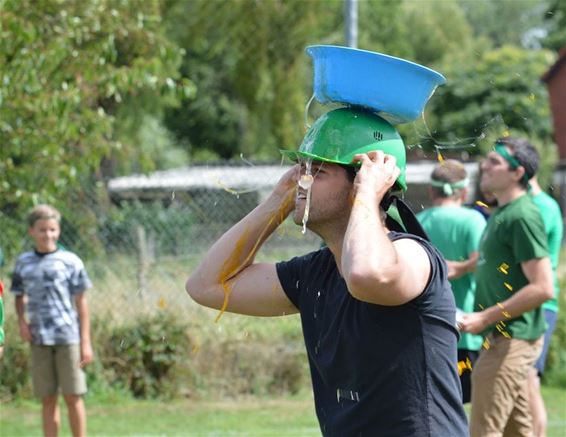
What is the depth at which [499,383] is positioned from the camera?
6.00 metres

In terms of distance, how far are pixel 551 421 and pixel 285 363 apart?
2.62 meters

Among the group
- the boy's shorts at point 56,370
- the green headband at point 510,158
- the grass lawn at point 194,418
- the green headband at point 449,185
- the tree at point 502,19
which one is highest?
the tree at point 502,19

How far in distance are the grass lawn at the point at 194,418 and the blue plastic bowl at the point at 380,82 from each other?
5.59 meters

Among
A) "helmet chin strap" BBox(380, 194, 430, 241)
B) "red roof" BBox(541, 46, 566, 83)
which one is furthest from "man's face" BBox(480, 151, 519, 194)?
"red roof" BBox(541, 46, 566, 83)

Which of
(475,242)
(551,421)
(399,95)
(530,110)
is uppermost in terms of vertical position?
(530,110)

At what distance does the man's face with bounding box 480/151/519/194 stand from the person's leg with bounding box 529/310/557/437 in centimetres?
101

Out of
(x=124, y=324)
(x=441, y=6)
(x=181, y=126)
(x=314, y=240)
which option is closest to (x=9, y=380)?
(x=124, y=324)

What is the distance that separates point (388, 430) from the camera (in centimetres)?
317

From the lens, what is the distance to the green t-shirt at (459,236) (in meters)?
7.20

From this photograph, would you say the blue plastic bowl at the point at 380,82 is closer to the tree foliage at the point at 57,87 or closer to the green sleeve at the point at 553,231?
the green sleeve at the point at 553,231

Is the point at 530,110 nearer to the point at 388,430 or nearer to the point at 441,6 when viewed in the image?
the point at 441,6

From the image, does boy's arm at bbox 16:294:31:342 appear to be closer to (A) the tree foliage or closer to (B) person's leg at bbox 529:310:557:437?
(A) the tree foliage

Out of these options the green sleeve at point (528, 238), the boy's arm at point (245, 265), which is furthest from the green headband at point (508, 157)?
the boy's arm at point (245, 265)

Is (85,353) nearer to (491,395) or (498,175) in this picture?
(491,395)
